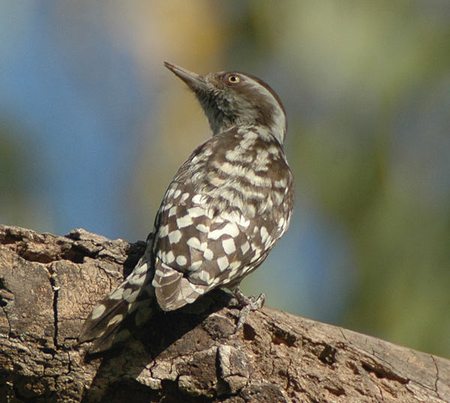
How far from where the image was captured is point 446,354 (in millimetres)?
8492

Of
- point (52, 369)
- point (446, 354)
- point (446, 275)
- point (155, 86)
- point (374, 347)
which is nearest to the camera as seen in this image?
point (52, 369)

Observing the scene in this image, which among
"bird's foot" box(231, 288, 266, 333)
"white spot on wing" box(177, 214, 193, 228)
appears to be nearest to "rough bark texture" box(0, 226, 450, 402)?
"bird's foot" box(231, 288, 266, 333)

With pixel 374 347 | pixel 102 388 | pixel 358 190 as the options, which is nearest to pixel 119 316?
pixel 102 388

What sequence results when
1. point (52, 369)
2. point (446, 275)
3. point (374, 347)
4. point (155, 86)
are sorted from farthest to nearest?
1. point (155, 86)
2. point (446, 275)
3. point (374, 347)
4. point (52, 369)

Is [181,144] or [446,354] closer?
[446,354]

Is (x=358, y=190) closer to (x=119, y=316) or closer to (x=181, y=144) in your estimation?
(x=181, y=144)

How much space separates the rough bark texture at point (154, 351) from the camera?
5020mm

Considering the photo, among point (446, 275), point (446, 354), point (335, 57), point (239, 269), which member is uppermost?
point (335, 57)

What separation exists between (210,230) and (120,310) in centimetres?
83

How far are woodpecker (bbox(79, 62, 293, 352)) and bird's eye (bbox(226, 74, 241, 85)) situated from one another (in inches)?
22.4

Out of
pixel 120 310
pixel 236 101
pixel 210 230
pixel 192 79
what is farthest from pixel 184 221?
pixel 192 79

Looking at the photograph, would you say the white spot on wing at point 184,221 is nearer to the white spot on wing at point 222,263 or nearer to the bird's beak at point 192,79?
the white spot on wing at point 222,263

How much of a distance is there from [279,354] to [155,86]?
19.3 ft

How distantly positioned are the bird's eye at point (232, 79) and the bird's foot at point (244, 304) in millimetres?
2739
